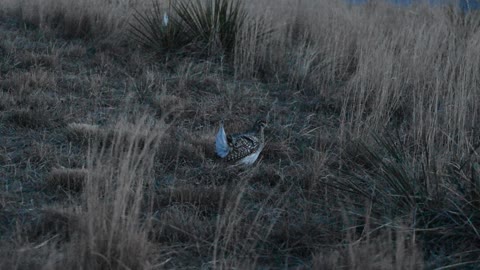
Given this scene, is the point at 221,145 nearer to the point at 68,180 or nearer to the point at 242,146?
the point at 242,146

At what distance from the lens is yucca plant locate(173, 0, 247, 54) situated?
8.26 meters

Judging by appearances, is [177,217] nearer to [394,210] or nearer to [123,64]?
[394,210]

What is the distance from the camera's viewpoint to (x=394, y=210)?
4242 millimetres

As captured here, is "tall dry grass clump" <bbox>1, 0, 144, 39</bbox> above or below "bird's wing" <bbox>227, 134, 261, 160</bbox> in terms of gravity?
above

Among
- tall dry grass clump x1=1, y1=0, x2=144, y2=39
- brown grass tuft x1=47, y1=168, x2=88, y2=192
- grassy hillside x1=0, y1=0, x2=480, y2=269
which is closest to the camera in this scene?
grassy hillside x1=0, y1=0, x2=480, y2=269

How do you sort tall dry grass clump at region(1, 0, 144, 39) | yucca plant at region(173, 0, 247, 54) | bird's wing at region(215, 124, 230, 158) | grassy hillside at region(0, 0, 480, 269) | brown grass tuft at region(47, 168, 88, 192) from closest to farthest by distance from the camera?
grassy hillside at region(0, 0, 480, 269)
brown grass tuft at region(47, 168, 88, 192)
bird's wing at region(215, 124, 230, 158)
yucca plant at region(173, 0, 247, 54)
tall dry grass clump at region(1, 0, 144, 39)

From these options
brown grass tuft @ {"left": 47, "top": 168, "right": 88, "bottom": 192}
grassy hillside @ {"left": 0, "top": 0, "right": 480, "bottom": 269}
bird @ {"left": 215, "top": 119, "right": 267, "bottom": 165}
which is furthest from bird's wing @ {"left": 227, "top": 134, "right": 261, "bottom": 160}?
brown grass tuft @ {"left": 47, "top": 168, "right": 88, "bottom": 192}

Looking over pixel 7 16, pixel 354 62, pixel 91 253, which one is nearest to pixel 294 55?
pixel 354 62

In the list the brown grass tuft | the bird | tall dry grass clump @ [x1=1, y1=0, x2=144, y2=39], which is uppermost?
tall dry grass clump @ [x1=1, y1=0, x2=144, y2=39]

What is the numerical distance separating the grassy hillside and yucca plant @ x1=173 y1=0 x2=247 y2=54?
0.03 m

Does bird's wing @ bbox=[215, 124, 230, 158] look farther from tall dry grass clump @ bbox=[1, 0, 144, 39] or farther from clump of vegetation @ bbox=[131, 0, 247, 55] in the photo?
tall dry grass clump @ bbox=[1, 0, 144, 39]

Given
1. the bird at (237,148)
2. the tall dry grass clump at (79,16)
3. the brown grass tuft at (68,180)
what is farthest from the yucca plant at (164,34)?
the brown grass tuft at (68,180)

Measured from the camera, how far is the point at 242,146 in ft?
17.8

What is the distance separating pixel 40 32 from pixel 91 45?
0.74 m
